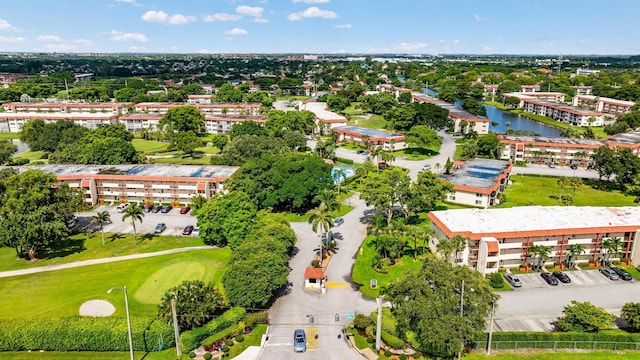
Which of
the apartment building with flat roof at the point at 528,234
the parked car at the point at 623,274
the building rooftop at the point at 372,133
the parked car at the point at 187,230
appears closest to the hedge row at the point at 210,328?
the parked car at the point at 187,230

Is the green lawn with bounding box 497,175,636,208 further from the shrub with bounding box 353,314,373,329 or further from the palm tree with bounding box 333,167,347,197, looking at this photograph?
the shrub with bounding box 353,314,373,329

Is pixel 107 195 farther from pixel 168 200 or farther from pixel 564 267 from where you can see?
pixel 564 267

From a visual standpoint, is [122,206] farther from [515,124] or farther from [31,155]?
[515,124]

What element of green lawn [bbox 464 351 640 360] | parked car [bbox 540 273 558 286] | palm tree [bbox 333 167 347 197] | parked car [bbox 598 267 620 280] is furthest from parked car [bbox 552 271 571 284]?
palm tree [bbox 333 167 347 197]

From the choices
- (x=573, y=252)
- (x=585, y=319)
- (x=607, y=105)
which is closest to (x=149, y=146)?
(x=573, y=252)

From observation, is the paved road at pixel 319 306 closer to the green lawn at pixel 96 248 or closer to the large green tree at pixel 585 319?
the green lawn at pixel 96 248

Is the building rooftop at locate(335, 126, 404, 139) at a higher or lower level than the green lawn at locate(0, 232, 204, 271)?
higher
